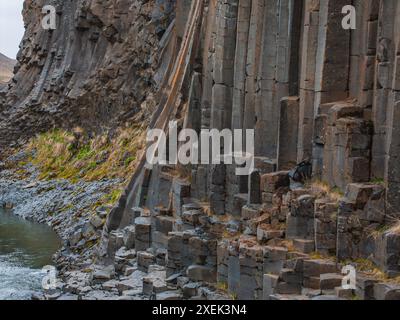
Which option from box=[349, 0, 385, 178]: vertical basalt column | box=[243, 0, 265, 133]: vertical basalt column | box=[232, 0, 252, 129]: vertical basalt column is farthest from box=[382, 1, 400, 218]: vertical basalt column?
box=[232, 0, 252, 129]: vertical basalt column

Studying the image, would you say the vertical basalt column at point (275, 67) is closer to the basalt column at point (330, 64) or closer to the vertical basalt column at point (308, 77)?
the vertical basalt column at point (308, 77)

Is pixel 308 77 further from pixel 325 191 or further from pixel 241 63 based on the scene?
pixel 241 63

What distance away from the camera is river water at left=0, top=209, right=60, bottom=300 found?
141 feet

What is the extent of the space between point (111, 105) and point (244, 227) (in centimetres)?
3836

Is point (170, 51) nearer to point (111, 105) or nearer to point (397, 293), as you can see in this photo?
point (111, 105)

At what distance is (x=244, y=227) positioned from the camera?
110 feet

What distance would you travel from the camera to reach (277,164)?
3347 centimetres

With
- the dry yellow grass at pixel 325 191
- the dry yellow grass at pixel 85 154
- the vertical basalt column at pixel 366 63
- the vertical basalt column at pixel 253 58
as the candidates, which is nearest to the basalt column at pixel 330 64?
the vertical basalt column at pixel 366 63

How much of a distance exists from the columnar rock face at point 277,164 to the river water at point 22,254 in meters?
4.32

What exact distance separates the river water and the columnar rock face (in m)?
4.32

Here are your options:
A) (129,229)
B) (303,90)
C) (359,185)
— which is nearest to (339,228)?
(359,185)

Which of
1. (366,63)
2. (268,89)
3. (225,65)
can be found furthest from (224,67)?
(366,63)

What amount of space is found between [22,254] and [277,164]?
76.3 ft

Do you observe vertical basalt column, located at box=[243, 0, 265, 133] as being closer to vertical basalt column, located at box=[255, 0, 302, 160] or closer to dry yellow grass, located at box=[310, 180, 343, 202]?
vertical basalt column, located at box=[255, 0, 302, 160]
